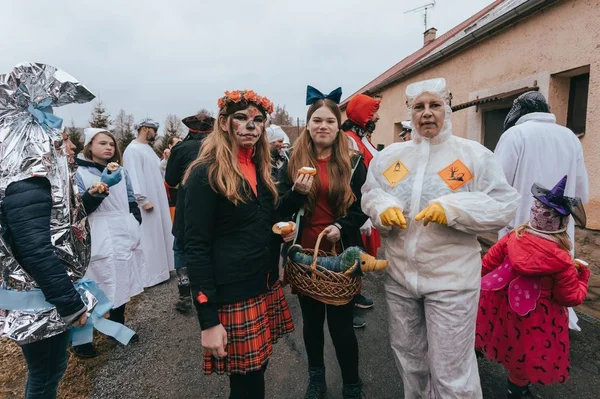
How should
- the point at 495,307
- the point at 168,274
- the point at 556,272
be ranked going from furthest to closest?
the point at 168,274 < the point at 495,307 < the point at 556,272

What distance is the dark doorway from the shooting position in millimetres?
7172

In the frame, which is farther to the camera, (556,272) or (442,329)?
(556,272)

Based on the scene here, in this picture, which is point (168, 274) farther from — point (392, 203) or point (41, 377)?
point (392, 203)

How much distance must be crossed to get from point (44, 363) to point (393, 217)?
2.04 m

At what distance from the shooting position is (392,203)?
1.85 metres

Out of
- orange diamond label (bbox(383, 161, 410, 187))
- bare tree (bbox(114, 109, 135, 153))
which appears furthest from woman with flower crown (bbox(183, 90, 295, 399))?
bare tree (bbox(114, 109, 135, 153))

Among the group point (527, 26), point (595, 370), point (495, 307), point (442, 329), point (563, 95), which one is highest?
point (527, 26)

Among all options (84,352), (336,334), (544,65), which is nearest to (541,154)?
(336,334)

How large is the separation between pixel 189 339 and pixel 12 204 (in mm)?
2292

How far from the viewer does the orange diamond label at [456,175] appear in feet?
5.90

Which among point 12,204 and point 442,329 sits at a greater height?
point 12,204

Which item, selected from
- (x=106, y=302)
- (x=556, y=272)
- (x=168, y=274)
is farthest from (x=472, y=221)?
(x=168, y=274)

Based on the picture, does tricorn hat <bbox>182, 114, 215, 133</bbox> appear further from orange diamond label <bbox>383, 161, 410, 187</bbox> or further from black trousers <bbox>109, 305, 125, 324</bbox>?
orange diamond label <bbox>383, 161, 410, 187</bbox>

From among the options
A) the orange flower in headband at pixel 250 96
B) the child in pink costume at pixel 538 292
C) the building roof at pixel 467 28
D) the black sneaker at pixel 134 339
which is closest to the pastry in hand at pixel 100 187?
the black sneaker at pixel 134 339
